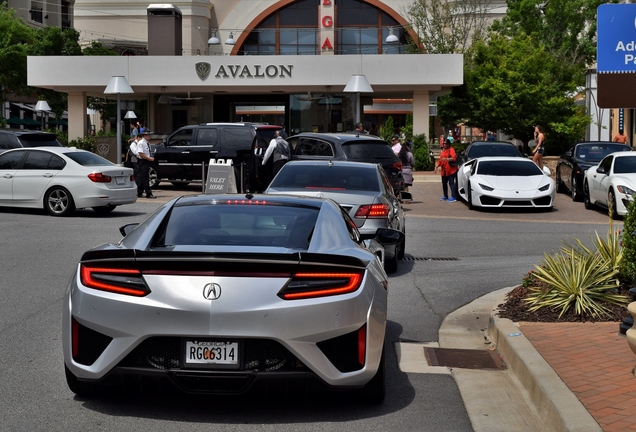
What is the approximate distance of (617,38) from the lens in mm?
8891

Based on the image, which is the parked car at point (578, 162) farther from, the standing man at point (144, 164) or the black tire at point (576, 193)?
the standing man at point (144, 164)

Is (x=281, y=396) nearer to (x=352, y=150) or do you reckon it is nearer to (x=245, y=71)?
(x=352, y=150)

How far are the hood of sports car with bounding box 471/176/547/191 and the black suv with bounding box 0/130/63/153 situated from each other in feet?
39.2

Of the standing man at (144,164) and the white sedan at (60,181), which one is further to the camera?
the standing man at (144,164)

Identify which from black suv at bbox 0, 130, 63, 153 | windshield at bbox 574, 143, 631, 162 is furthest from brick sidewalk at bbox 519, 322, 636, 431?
black suv at bbox 0, 130, 63, 153

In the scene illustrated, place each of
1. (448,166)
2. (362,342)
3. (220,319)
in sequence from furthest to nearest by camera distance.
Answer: (448,166) < (362,342) < (220,319)

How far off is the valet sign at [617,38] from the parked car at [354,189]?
455 cm

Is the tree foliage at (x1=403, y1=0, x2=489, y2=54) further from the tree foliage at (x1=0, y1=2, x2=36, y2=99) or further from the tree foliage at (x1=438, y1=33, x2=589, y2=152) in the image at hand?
the tree foliage at (x1=0, y1=2, x2=36, y2=99)

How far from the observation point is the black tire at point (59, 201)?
2055 cm

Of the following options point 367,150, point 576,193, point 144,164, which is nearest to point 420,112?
point 576,193

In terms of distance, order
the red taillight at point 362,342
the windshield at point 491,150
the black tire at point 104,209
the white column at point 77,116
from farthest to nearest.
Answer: the white column at point 77,116
the windshield at point 491,150
the black tire at point 104,209
the red taillight at point 362,342

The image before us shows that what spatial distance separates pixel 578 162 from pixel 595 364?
803 inches

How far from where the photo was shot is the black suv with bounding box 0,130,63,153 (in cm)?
2652

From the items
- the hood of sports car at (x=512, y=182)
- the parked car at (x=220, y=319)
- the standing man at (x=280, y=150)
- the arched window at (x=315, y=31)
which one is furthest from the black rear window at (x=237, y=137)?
the arched window at (x=315, y=31)
